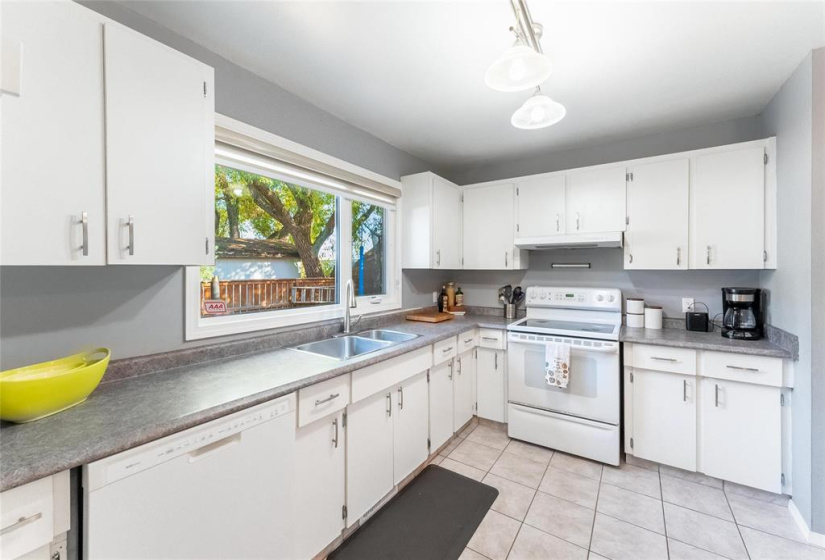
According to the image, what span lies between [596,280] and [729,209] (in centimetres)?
100

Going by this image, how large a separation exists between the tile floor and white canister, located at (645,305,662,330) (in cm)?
100

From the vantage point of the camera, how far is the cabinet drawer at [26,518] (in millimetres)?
745

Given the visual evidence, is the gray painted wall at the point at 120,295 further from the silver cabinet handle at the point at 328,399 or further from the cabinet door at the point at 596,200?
the cabinet door at the point at 596,200

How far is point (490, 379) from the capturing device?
2.88 m

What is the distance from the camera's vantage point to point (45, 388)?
3.26 feet

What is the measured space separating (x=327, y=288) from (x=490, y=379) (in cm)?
160

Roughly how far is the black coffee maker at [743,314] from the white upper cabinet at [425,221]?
6.80 ft

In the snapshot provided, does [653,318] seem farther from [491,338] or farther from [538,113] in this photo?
[538,113]

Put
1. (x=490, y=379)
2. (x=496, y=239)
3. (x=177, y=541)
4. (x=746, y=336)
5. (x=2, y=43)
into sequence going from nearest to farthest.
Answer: (x=2, y=43) < (x=177, y=541) < (x=746, y=336) < (x=490, y=379) < (x=496, y=239)

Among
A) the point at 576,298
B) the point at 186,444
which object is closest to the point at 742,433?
the point at 576,298

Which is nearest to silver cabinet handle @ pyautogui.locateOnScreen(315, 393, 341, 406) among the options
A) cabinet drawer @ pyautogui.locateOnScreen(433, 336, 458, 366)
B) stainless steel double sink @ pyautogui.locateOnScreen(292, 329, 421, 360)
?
stainless steel double sink @ pyautogui.locateOnScreen(292, 329, 421, 360)

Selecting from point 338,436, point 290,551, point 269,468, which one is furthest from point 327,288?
point 290,551

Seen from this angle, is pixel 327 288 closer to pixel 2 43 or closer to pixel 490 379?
pixel 490 379

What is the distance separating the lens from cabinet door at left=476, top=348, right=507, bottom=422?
9.27 feet
